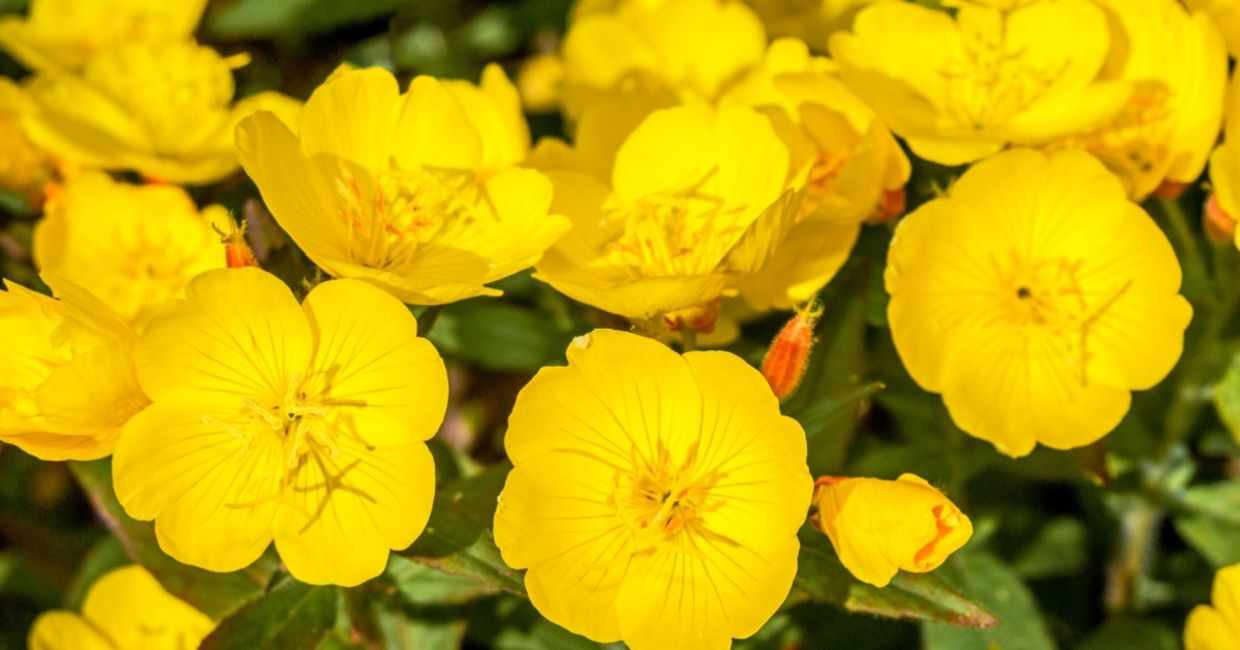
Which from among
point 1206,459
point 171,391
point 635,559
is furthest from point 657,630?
point 1206,459

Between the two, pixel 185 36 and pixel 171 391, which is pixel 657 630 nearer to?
pixel 171 391

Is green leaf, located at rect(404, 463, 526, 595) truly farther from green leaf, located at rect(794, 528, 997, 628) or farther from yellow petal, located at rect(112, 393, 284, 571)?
green leaf, located at rect(794, 528, 997, 628)

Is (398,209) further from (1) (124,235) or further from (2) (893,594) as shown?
(2) (893,594)

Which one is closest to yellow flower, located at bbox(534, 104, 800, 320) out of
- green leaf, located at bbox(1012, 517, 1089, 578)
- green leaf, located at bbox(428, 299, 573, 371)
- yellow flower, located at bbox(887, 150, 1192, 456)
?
yellow flower, located at bbox(887, 150, 1192, 456)

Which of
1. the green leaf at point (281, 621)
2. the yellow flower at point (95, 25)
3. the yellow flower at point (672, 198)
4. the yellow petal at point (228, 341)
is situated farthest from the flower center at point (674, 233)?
the yellow flower at point (95, 25)

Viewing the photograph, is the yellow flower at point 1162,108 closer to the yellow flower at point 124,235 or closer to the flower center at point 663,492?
the flower center at point 663,492

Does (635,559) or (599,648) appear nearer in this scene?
(635,559)
